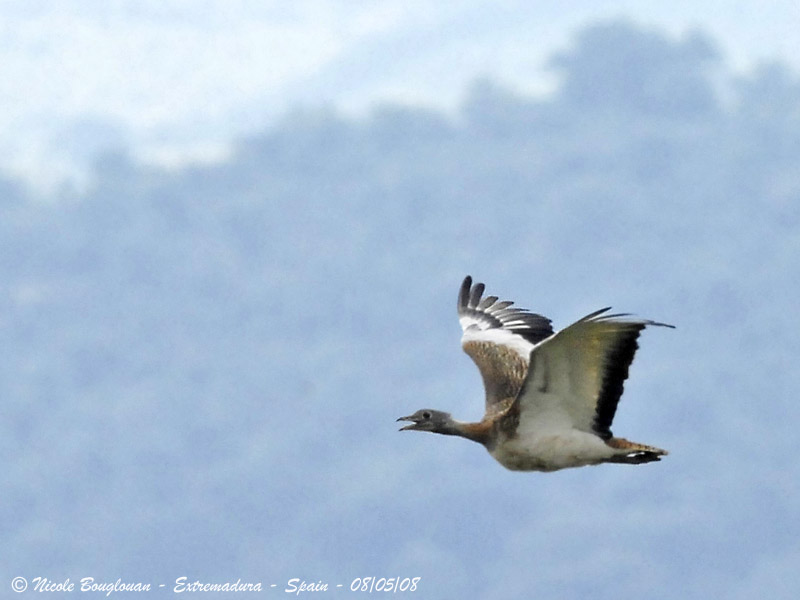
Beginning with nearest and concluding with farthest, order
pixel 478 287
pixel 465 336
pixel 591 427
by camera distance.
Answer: pixel 591 427 → pixel 465 336 → pixel 478 287

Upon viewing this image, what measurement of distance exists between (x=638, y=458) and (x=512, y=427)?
1.72 m

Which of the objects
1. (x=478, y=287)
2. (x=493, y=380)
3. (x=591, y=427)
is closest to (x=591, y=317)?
Answer: (x=591, y=427)

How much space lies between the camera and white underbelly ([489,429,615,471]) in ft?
54.6

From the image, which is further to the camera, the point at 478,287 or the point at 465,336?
the point at 478,287

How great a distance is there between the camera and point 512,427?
16.9 metres

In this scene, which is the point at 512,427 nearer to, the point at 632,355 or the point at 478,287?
the point at 632,355

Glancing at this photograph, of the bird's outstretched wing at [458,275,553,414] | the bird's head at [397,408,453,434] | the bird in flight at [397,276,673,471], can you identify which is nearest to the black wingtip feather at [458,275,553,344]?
the bird's outstretched wing at [458,275,553,414]

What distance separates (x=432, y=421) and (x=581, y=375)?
3159 millimetres

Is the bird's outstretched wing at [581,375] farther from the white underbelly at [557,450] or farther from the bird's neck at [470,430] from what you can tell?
the bird's neck at [470,430]

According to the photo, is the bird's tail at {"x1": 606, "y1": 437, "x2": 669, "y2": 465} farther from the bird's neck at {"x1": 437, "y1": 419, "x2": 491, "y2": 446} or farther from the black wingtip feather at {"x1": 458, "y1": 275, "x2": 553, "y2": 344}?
the black wingtip feather at {"x1": 458, "y1": 275, "x2": 553, "y2": 344}

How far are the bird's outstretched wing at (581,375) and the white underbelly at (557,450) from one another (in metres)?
0.13

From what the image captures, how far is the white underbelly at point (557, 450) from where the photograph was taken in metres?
16.7

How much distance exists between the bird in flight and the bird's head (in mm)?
14

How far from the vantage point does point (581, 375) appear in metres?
15.8
